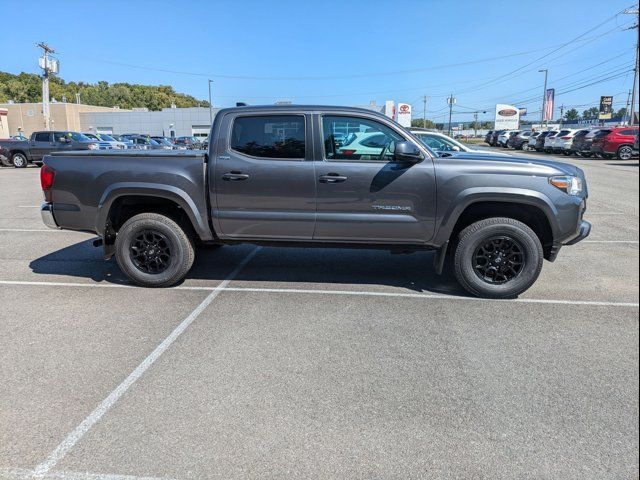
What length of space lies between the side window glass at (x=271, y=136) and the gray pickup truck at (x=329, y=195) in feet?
0.04

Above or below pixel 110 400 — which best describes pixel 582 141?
above

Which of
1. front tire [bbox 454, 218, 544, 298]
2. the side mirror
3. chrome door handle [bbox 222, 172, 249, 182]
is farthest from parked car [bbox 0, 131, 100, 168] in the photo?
front tire [bbox 454, 218, 544, 298]

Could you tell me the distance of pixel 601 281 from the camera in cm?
569

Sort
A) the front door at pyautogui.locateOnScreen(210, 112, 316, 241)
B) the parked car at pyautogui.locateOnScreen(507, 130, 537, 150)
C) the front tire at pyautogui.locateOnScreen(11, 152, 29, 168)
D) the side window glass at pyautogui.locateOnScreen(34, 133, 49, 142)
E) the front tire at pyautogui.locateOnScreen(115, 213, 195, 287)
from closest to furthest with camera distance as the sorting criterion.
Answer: the front door at pyautogui.locateOnScreen(210, 112, 316, 241)
the front tire at pyautogui.locateOnScreen(115, 213, 195, 287)
the side window glass at pyautogui.locateOnScreen(34, 133, 49, 142)
the front tire at pyautogui.locateOnScreen(11, 152, 29, 168)
the parked car at pyautogui.locateOnScreen(507, 130, 537, 150)

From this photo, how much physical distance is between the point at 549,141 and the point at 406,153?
3359 cm

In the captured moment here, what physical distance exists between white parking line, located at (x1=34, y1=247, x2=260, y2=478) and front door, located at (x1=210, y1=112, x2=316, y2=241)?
3.19ft

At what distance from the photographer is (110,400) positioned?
321cm

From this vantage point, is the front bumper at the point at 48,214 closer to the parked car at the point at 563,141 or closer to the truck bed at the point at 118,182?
the truck bed at the point at 118,182

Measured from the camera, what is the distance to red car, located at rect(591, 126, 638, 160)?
2534 cm

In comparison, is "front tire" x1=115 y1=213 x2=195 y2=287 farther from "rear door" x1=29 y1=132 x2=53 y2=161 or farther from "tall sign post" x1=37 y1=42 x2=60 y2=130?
"tall sign post" x1=37 y1=42 x2=60 y2=130

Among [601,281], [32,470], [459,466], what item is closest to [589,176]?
[601,281]

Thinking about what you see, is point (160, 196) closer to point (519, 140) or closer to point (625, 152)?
point (625, 152)

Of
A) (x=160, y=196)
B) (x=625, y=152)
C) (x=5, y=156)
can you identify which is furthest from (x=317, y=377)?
(x=625, y=152)

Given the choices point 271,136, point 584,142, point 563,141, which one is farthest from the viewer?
point 563,141
